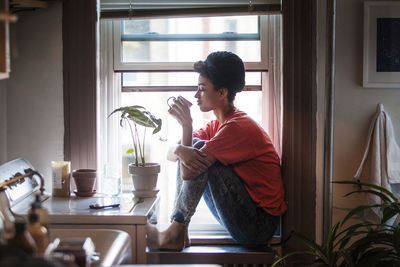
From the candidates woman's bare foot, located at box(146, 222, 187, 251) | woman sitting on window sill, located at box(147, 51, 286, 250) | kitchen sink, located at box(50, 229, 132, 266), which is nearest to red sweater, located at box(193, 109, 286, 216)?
woman sitting on window sill, located at box(147, 51, 286, 250)

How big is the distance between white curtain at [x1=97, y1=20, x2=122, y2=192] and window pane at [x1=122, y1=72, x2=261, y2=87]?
84 mm

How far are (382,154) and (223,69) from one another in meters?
0.81

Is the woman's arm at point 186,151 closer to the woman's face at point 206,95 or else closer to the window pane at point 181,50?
the woman's face at point 206,95

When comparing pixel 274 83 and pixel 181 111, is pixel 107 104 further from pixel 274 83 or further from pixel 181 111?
pixel 274 83

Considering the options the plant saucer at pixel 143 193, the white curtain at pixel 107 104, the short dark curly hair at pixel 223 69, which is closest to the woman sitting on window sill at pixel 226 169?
the short dark curly hair at pixel 223 69

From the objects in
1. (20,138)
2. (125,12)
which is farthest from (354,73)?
(20,138)

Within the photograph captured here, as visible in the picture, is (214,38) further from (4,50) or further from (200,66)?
(4,50)

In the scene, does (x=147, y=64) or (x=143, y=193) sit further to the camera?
(x=147, y=64)

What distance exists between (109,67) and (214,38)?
0.53m

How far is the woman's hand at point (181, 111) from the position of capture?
226cm

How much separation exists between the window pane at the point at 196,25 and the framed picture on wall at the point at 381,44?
20.9 inches

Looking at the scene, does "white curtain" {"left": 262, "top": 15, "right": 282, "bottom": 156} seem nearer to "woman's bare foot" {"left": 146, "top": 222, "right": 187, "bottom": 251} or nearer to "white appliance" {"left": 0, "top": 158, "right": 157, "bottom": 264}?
"woman's bare foot" {"left": 146, "top": 222, "right": 187, "bottom": 251}

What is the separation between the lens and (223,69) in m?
2.29

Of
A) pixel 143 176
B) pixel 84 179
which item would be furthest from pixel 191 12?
pixel 84 179
